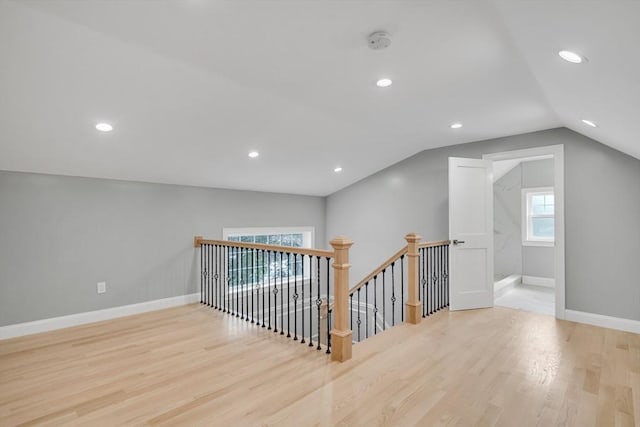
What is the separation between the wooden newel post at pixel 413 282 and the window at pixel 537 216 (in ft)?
13.1

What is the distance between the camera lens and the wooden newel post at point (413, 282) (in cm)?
374

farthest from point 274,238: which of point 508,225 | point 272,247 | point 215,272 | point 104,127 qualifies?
point 508,225

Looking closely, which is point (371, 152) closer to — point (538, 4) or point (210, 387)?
point (538, 4)

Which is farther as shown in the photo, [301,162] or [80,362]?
[301,162]

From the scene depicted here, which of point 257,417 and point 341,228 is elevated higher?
point 341,228

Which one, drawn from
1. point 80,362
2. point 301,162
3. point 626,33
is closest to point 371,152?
point 301,162

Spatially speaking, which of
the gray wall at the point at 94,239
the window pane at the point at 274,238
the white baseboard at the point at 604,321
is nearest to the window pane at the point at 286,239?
the window pane at the point at 274,238

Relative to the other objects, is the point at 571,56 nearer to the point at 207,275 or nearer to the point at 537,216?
the point at 207,275

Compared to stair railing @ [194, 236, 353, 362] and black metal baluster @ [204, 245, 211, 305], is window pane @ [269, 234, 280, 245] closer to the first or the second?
stair railing @ [194, 236, 353, 362]

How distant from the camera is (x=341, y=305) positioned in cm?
276

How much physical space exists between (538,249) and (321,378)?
5765mm

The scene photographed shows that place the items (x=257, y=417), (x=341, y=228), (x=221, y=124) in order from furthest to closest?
1. (x=341, y=228)
2. (x=221, y=124)
3. (x=257, y=417)

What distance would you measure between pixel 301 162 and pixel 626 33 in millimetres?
3807

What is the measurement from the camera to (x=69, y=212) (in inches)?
150
